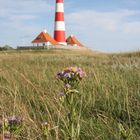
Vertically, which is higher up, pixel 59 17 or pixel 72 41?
pixel 59 17

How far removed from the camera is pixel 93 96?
4.32 metres

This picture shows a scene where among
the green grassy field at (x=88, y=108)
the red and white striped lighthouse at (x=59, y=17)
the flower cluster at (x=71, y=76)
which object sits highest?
the red and white striped lighthouse at (x=59, y=17)

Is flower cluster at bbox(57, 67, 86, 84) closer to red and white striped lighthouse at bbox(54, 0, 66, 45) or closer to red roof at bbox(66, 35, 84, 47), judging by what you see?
red and white striped lighthouse at bbox(54, 0, 66, 45)

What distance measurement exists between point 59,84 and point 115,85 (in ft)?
2.32

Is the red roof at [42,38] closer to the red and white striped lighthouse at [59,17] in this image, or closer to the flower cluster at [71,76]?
the red and white striped lighthouse at [59,17]

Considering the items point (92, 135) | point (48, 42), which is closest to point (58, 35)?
point (48, 42)

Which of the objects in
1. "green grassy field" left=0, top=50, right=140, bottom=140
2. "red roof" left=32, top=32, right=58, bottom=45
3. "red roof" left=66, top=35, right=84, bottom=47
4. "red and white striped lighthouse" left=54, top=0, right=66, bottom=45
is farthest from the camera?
"red roof" left=66, top=35, right=84, bottom=47

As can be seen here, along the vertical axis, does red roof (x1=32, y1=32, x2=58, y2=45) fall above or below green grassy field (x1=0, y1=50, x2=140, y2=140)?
above

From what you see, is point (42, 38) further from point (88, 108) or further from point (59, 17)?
point (88, 108)

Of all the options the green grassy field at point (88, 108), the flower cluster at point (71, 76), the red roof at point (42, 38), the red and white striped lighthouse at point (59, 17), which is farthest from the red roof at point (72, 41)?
the flower cluster at point (71, 76)

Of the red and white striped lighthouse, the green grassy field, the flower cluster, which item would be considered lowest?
the green grassy field

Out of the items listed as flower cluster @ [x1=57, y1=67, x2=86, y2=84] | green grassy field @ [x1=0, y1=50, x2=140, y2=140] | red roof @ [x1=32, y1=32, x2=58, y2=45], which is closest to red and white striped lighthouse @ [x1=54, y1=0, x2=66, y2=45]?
red roof @ [x1=32, y1=32, x2=58, y2=45]

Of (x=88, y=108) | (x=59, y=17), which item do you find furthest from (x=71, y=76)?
(x=59, y=17)

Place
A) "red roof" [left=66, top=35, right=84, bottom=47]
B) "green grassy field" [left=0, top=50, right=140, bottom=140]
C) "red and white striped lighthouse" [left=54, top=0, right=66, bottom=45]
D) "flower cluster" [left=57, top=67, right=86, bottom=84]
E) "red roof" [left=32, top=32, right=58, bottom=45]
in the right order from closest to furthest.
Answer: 1. "flower cluster" [left=57, top=67, right=86, bottom=84]
2. "green grassy field" [left=0, top=50, right=140, bottom=140]
3. "red and white striped lighthouse" [left=54, top=0, right=66, bottom=45]
4. "red roof" [left=32, top=32, right=58, bottom=45]
5. "red roof" [left=66, top=35, right=84, bottom=47]
